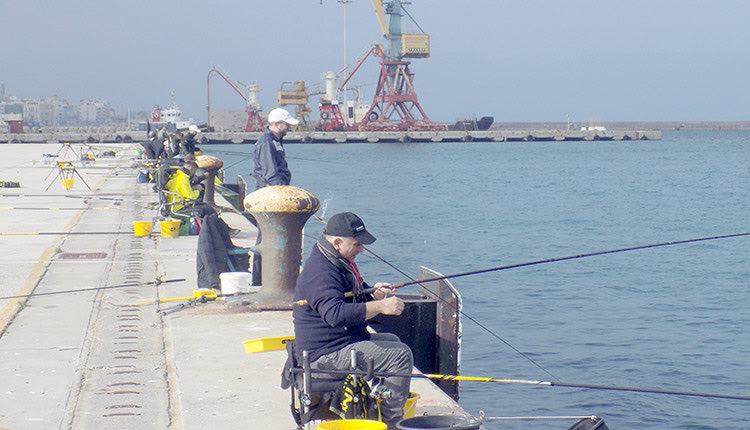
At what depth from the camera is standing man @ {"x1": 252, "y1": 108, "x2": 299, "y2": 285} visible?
9.47 m

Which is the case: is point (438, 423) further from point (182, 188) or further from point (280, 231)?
point (182, 188)

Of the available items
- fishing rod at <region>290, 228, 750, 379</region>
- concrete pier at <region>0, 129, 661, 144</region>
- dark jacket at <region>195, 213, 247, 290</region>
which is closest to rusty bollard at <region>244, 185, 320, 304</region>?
fishing rod at <region>290, 228, 750, 379</region>

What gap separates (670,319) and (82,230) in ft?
32.2

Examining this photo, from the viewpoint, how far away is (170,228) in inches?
547

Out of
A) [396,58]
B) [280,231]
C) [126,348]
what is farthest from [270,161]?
[396,58]

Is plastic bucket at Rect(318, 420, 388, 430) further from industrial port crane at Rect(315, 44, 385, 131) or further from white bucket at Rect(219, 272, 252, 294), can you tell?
industrial port crane at Rect(315, 44, 385, 131)

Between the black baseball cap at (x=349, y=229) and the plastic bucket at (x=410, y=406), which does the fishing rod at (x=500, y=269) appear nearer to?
the black baseball cap at (x=349, y=229)

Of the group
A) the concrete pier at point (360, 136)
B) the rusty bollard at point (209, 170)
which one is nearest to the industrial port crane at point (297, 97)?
the concrete pier at point (360, 136)

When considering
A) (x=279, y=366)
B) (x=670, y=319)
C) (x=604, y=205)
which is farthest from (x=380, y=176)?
(x=279, y=366)

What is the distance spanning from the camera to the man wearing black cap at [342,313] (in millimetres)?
5121

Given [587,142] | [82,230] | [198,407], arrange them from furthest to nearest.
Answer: [587,142] < [82,230] < [198,407]

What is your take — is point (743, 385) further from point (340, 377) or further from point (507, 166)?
point (507, 166)

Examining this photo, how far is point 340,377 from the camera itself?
5.14m

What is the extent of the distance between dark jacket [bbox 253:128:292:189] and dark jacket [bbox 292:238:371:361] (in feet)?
14.3
